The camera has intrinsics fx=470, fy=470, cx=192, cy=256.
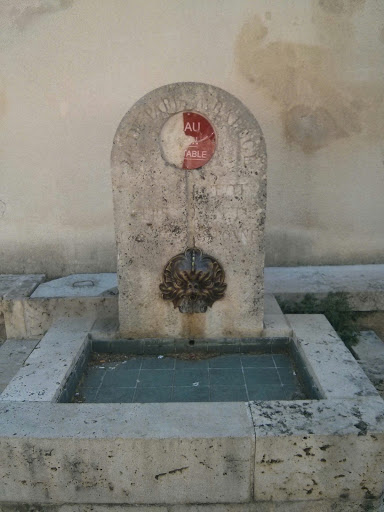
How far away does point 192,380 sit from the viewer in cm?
309

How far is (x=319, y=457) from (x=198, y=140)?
77.8 inches

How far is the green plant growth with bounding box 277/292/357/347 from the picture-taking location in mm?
3994

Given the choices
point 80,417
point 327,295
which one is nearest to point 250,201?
point 327,295

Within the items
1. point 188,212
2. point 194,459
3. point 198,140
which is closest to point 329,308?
point 188,212

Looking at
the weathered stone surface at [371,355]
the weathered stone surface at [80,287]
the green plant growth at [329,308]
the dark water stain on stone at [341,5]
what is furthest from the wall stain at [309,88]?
the weathered stone surface at [80,287]

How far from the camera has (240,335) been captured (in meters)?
3.42

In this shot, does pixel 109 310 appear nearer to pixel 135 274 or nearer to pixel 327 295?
pixel 135 274

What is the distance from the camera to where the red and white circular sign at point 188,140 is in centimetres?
300

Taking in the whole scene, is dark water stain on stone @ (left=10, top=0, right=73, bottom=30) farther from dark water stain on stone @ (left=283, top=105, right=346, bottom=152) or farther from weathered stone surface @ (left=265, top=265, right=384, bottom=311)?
weathered stone surface @ (left=265, top=265, right=384, bottom=311)

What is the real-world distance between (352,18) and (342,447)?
3777 millimetres

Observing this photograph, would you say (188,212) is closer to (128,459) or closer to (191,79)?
(128,459)

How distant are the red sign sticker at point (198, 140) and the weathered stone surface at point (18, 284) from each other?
1983mm

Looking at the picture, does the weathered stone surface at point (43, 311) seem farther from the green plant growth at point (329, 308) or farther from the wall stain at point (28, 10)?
the wall stain at point (28, 10)

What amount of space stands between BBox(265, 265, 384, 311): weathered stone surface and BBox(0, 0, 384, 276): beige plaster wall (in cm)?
23
